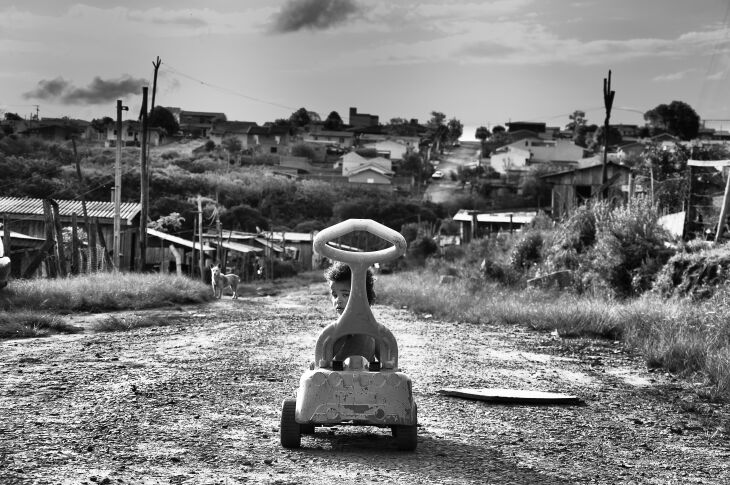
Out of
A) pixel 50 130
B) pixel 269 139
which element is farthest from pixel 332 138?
pixel 50 130

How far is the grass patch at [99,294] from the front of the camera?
1836 cm

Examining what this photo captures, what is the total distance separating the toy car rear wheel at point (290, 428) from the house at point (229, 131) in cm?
11093

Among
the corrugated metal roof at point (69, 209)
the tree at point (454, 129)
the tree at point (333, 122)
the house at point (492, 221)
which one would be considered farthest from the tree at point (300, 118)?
the corrugated metal roof at point (69, 209)

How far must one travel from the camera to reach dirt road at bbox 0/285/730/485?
638cm

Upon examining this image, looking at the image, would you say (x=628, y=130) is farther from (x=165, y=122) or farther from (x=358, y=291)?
(x=358, y=291)

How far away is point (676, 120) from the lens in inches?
4899

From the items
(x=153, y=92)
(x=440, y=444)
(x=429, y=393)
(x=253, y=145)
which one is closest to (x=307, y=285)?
(x=153, y=92)

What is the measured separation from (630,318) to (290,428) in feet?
36.7

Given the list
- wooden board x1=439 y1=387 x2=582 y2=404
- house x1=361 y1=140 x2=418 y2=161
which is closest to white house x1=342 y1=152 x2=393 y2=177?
house x1=361 y1=140 x2=418 y2=161

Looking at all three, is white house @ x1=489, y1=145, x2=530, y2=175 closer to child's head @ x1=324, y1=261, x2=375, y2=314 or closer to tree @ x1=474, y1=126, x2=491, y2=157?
tree @ x1=474, y1=126, x2=491, y2=157

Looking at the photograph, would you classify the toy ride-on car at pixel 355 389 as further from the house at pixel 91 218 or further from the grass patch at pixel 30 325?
the house at pixel 91 218

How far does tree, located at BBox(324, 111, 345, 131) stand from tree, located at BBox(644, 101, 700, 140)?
45997 mm

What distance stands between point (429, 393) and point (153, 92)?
2762 cm

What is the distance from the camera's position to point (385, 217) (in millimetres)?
70375
